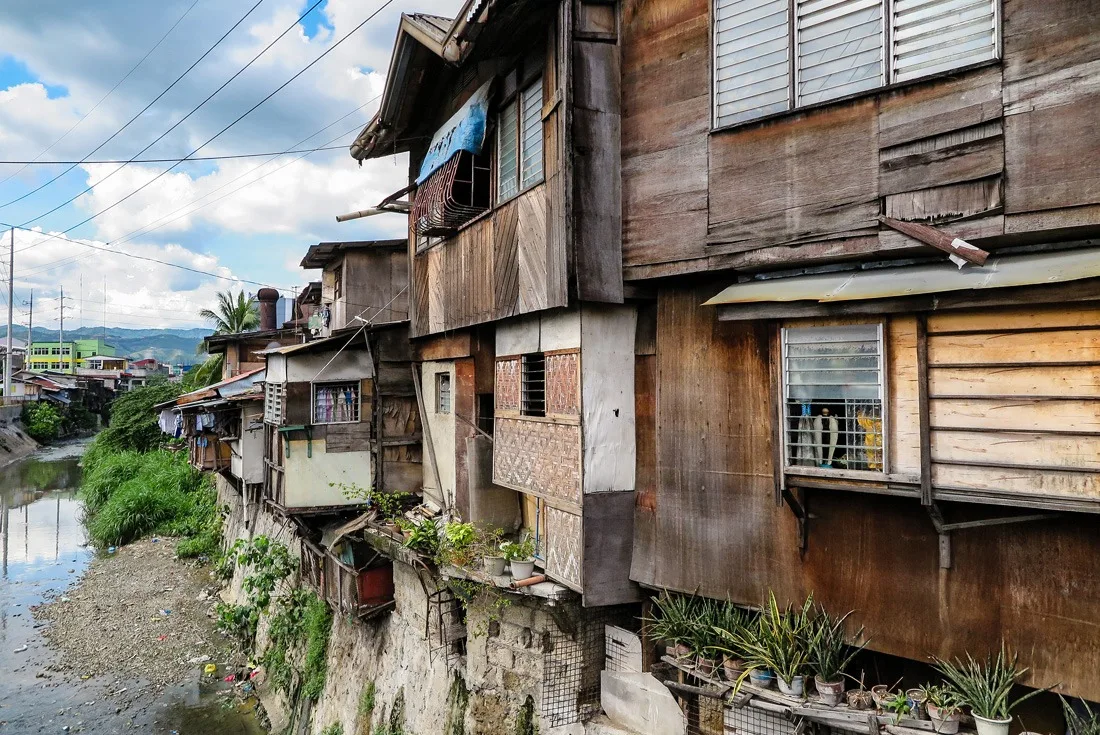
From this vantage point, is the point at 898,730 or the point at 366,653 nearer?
the point at 898,730

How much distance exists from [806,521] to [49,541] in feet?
121

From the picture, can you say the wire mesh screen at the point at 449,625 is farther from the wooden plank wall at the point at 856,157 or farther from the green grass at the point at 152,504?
the green grass at the point at 152,504

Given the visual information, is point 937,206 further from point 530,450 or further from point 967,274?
point 530,450

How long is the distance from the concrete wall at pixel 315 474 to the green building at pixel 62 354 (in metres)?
83.5

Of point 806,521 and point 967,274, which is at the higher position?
point 967,274

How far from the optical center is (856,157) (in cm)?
587

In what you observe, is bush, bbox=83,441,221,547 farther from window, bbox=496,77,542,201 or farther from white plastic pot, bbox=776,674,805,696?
white plastic pot, bbox=776,674,805,696

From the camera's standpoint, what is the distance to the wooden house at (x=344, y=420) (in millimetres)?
13578

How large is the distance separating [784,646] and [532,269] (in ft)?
16.7

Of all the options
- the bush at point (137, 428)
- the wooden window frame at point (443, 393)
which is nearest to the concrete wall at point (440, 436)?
the wooden window frame at point (443, 393)

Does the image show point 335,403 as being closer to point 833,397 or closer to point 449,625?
point 449,625

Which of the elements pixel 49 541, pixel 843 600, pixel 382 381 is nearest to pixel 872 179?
pixel 843 600

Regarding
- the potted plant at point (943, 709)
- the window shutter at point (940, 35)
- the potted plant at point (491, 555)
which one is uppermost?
the window shutter at point (940, 35)

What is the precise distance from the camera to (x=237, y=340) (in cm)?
2741
